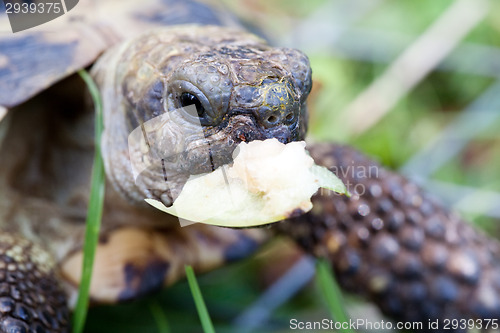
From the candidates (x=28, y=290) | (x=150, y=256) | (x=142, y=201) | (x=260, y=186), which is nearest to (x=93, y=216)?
(x=142, y=201)

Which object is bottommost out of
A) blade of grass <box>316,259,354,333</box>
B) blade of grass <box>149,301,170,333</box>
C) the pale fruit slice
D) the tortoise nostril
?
blade of grass <box>149,301,170,333</box>

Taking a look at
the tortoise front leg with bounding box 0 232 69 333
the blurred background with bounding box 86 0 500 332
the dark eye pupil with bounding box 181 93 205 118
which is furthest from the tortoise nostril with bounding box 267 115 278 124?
the blurred background with bounding box 86 0 500 332

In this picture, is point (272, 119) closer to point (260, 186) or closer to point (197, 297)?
point (260, 186)

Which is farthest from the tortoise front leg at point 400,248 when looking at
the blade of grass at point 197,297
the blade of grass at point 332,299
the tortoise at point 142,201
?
the blade of grass at point 197,297

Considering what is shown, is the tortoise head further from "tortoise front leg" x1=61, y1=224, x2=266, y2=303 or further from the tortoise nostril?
"tortoise front leg" x1=61, y1=224, x2=266, y2=303

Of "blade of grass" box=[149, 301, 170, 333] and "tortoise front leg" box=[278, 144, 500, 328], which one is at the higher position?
"tortoise front leg" box=[278, 144, 500, 328]

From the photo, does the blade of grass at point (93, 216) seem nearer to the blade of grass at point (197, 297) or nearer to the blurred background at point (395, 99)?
the blade of grass at point (197, 297)
